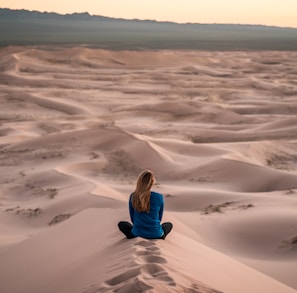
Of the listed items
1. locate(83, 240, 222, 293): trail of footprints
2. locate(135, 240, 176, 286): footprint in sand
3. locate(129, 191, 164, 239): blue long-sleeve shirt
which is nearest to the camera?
locate(83, 240, 222, 293): trail of footprints

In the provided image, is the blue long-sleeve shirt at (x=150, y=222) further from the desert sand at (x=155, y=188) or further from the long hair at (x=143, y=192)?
the desert sand at (x=155, y=188)

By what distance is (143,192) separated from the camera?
4.61 metres

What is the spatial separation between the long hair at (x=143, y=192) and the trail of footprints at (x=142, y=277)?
63cm

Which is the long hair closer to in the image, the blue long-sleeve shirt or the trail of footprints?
the blue long-sleeve shirt

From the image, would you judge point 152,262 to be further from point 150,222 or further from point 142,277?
point 150,222

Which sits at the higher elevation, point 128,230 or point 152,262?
point 152,262

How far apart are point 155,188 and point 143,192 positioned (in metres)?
4.79

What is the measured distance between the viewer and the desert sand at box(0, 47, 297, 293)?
4.25m

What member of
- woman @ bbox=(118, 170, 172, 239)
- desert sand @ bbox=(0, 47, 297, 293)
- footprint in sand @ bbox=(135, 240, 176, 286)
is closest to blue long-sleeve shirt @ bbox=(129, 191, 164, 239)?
woman @ bbox=(118, 170, 172, 239)

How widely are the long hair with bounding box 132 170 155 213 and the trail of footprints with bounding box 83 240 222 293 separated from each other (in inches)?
24.8

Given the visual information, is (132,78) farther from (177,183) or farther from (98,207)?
(98,207)

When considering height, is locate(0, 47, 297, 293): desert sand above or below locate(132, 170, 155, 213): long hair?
below

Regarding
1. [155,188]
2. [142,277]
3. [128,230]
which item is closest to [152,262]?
[142,277]

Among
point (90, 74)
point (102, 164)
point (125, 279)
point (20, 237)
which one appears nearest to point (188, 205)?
point (20, 237)
